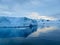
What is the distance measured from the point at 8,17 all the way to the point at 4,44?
9.69m

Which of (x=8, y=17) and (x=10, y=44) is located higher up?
(x=8, y=17)

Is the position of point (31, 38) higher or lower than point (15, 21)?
lower

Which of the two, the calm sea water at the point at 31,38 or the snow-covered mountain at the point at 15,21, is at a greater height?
the snow-covered mountain at the point at 15,21

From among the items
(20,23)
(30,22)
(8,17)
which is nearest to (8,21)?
(8,17)

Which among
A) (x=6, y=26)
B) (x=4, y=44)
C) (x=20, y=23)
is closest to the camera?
(x=4, y=44)

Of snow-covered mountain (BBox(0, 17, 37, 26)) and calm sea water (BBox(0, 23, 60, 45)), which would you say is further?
snow-covered mountain (BBox(0, 17, 37, 26))

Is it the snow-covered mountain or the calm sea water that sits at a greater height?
the snow-covered mountain

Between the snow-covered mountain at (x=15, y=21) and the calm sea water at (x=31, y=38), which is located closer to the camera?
the calm sea water at (x=31, y=38)

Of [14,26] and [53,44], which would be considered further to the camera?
[14,26]

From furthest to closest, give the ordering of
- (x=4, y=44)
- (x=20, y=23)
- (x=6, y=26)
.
→ (x=20, y=23)
(x=6, y=26)
(x=4, y=44)

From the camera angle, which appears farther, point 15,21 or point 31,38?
point 15,21

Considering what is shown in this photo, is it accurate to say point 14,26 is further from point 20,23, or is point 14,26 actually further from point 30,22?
point 30,22

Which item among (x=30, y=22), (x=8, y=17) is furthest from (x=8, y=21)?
(x=30, y=22)

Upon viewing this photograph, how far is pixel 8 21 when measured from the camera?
13.8 meters
